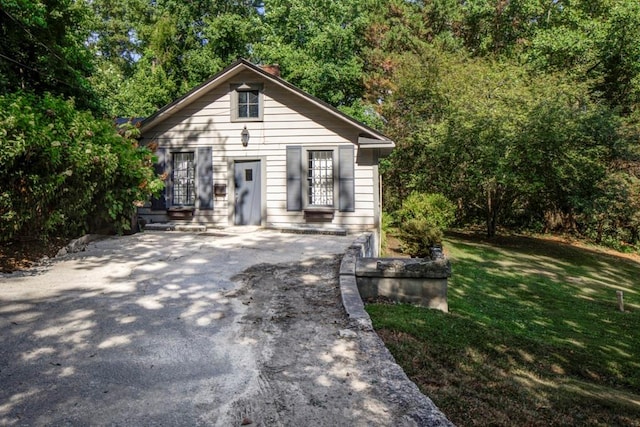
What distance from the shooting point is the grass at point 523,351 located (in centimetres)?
312

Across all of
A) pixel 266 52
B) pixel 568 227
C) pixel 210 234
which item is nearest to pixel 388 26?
pixel 266 52

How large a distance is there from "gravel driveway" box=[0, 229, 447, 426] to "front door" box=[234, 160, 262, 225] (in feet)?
19.5

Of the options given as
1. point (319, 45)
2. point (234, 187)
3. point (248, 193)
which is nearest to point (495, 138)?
point (248, 193)

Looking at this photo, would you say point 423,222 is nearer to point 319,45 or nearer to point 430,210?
point 430,210

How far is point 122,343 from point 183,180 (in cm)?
983

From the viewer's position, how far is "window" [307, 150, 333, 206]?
12.2 metres

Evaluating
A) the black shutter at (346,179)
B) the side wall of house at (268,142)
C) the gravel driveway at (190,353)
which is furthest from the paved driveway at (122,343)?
the side wall of house at (268,142)

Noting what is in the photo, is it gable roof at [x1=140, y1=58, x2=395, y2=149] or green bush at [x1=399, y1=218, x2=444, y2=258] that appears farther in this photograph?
green bush at [x1=399, y1=218, x2=444, y2=258]

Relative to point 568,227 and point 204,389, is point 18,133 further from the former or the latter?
point 568,227

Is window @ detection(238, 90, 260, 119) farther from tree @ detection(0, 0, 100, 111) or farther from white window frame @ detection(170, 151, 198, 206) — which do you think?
tree @ detection(0, 0, 100, 111)

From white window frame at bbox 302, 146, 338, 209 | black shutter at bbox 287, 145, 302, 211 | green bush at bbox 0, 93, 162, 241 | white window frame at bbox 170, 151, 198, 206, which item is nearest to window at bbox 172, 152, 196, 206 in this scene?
white window frame at bbox 170, 151, 198, 206

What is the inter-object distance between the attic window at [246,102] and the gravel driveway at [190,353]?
23.1 feet

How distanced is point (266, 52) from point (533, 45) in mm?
14725

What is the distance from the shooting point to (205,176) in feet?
41.1
